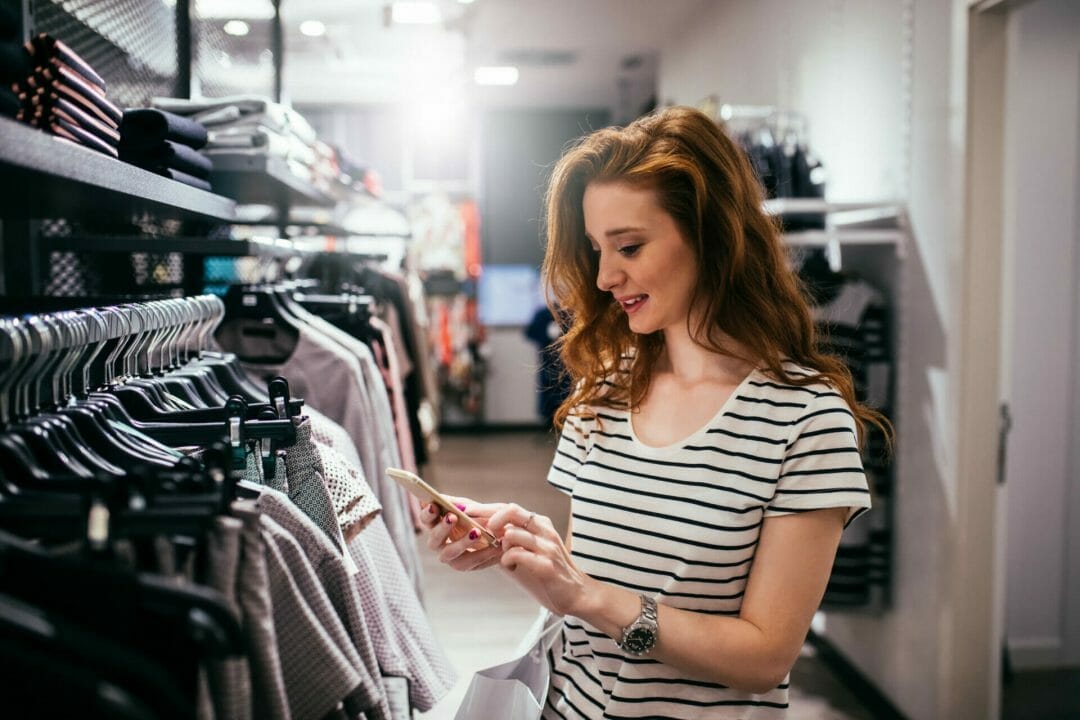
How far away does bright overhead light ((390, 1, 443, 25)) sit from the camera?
5.30 metres

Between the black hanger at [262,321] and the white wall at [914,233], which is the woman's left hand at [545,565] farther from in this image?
the white wall at [914,233]

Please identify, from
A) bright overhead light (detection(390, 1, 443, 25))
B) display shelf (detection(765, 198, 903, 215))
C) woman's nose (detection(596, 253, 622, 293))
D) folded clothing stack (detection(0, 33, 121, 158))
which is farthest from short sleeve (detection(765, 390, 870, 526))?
bright overhead light (detection(390, 1, 443, 25))

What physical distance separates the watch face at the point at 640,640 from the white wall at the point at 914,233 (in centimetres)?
196

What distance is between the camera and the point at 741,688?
124 centimetres

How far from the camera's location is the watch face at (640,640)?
1198mm

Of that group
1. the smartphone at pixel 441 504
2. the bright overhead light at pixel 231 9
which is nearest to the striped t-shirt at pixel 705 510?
the smartphone at pixel 441 504

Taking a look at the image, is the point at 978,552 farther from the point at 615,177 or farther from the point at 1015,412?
the point at 615,177

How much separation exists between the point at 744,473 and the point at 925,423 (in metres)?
2.00

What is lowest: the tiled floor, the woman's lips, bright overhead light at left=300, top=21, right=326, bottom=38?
the tiled floor

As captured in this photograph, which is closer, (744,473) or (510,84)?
(744,473)

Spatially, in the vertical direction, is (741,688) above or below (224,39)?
below

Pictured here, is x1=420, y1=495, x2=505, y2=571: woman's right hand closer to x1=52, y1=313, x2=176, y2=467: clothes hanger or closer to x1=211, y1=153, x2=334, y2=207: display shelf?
x1=52, y1=313, x2=176, y2=467: clothes hanger

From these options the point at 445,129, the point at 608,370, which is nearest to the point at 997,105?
the point at 608,370

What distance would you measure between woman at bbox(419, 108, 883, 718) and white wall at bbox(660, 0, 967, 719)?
5.30 feet
